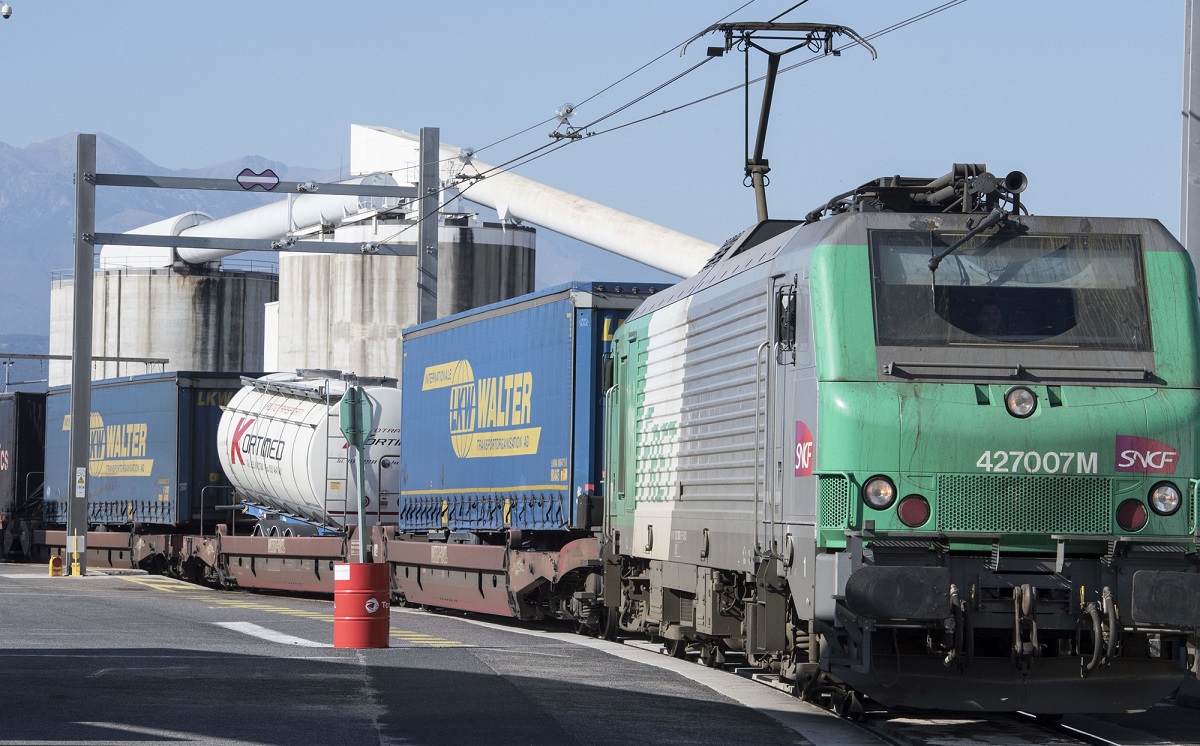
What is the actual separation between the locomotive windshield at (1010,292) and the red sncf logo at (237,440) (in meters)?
19.6

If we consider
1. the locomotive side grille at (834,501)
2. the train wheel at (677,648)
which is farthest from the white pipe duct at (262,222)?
the locomotive side grille at (834,501)

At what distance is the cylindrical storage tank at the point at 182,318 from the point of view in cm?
6372

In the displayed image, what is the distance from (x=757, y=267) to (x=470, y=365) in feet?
36.0

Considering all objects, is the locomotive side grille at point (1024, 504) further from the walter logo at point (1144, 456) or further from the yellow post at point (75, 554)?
the yellow post at point (75, 554)

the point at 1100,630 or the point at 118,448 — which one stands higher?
the point at 118,448

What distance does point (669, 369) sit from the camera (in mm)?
15625

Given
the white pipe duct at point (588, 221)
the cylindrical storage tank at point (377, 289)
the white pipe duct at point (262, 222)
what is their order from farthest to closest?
the cylindrical storage tank at point (377, 289) < the white pipe duct at point (262, 222) < the white pipe duct at point (588, 221)

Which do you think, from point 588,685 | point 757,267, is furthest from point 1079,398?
point 588,685

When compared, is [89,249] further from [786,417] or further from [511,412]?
[786,417]

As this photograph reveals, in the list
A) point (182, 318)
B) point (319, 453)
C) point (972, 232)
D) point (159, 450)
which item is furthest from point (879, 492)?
point (182, 318)

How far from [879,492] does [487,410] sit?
1229 cm

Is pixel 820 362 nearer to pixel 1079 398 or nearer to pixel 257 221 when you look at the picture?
pixel 1079 398

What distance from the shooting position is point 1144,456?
11125 mm

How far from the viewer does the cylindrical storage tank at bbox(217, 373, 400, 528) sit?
2666 cm
